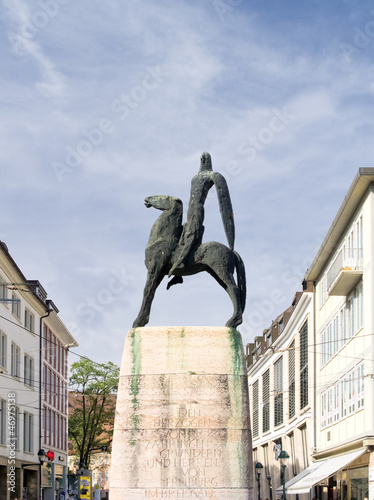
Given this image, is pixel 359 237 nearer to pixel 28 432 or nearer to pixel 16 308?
pixel 16 308

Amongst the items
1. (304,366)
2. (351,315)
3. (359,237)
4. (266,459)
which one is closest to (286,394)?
(304,366)

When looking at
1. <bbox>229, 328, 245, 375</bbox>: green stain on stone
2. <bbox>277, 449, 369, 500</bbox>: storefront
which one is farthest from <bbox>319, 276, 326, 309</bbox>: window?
<bbox>229, 328, 245, 375</bbox>: green stain on stone

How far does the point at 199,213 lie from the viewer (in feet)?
48.9

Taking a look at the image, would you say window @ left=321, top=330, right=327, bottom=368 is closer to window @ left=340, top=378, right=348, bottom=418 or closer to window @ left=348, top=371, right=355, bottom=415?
window @ left=340, top=378, right=348, bottom=418

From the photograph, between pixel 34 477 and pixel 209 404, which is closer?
pixel 209 404

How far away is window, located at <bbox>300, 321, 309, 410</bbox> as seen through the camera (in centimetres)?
4838

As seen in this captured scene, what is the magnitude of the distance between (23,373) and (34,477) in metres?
7.64

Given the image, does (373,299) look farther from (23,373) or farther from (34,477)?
(34,477)

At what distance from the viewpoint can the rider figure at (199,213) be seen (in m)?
14.7

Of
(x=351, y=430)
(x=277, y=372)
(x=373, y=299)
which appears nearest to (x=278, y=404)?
(x=277, y=372)

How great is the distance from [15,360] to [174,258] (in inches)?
1356

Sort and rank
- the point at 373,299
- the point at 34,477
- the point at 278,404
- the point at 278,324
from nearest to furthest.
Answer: the point at 373,299
the point at 34,477
the point at 278,404
the point at 278,324

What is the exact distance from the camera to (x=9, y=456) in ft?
147

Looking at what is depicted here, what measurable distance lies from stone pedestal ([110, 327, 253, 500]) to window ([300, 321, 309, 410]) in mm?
34798
